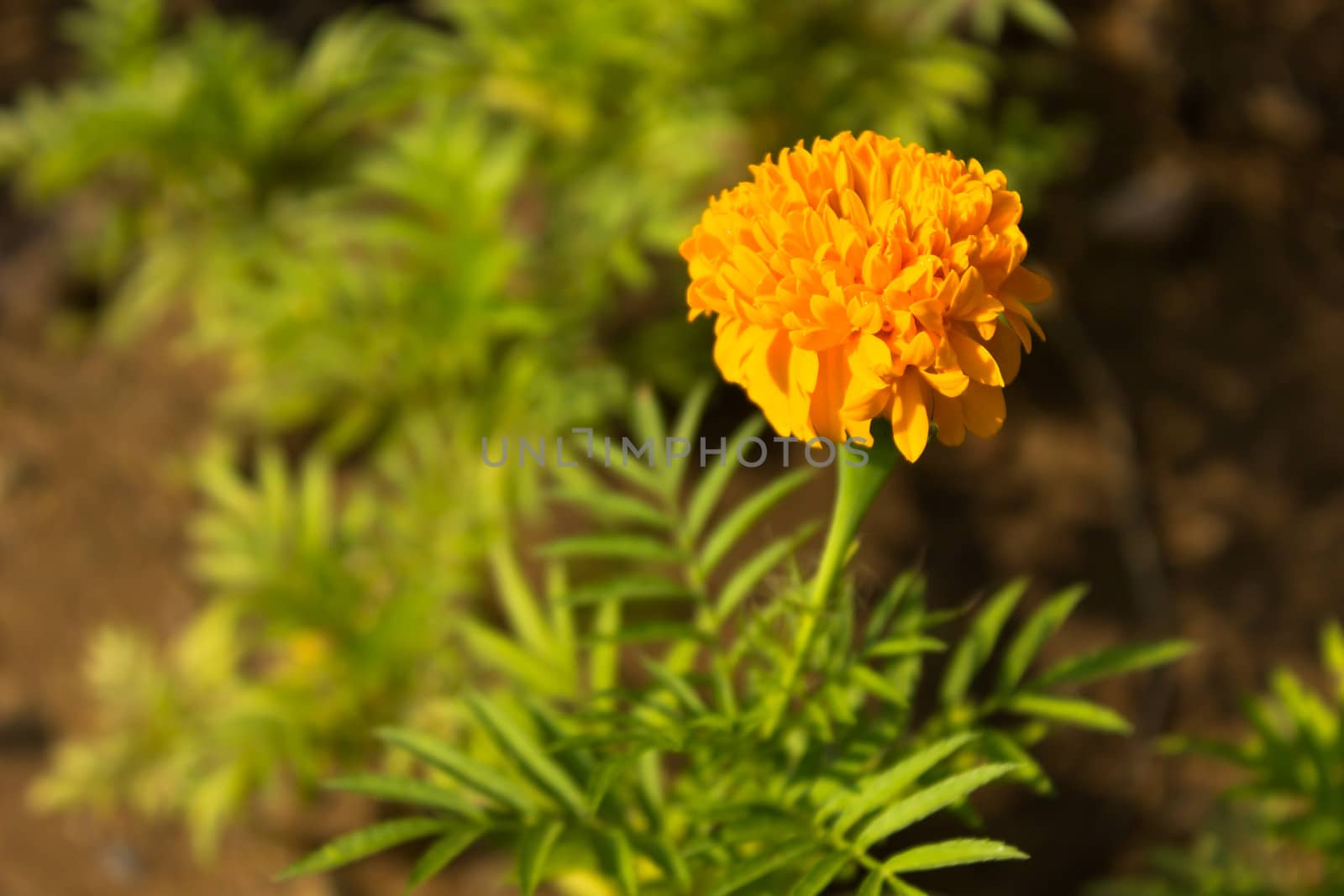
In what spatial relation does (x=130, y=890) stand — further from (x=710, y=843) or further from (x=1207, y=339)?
(x=1207, y=339)

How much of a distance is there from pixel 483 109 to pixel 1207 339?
1.72 meters

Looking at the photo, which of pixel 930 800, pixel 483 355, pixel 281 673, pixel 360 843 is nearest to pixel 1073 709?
pixel 930 800

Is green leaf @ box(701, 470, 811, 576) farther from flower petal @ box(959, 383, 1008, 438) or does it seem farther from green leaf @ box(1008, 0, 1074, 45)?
green leaf @ box(1008, 0, 1074, 45)

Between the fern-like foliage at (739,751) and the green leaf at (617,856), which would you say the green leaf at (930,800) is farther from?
the green leaf at (617,856)

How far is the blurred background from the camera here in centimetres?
209

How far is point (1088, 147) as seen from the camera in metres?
2.88

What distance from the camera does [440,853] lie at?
964 mm

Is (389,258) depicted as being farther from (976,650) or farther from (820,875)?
(820,875)

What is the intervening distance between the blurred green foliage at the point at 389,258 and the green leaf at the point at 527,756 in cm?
62

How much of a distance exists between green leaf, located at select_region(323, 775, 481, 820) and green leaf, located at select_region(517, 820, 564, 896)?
0.05 meters

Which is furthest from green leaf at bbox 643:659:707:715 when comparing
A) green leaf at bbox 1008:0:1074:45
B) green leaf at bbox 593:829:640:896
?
green leaf at bbox 1008:0:1074:45

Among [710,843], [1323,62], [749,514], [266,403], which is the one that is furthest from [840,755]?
[1323,62]

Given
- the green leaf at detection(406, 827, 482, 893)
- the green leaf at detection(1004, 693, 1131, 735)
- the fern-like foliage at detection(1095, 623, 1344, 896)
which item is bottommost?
the fern-like foliage at detection(1095, 623, 1344, 896)

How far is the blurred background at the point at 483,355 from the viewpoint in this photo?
2.09 metres
